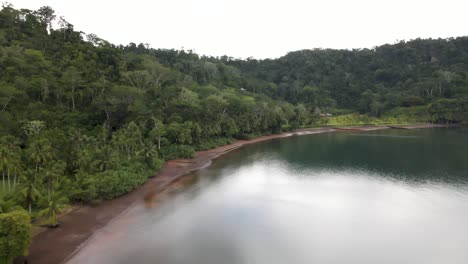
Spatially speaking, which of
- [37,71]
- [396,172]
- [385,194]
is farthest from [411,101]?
[37,71]

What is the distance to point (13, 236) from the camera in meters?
21.5

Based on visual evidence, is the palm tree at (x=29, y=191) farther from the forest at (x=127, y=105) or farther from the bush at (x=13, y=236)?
the bush at (x=13, y=236)

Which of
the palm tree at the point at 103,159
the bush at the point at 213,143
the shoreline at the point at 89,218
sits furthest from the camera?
the bush at the point at 213,143

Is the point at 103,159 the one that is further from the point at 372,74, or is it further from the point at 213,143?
the point at 372,74

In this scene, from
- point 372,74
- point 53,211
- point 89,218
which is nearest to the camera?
point 53,211

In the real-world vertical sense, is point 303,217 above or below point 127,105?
below

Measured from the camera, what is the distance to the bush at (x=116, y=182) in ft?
117

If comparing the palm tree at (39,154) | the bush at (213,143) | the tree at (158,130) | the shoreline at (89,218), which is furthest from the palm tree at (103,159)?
the bush at (213,143)

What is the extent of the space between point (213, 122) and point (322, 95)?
9014 cm

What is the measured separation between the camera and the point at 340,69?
171000mm

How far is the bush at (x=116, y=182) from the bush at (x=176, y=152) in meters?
12.6

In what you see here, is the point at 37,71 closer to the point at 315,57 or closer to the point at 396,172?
the point at 396,172

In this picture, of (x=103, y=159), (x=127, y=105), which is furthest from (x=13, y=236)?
(x=127, y=105)

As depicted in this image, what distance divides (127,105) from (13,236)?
140ft
